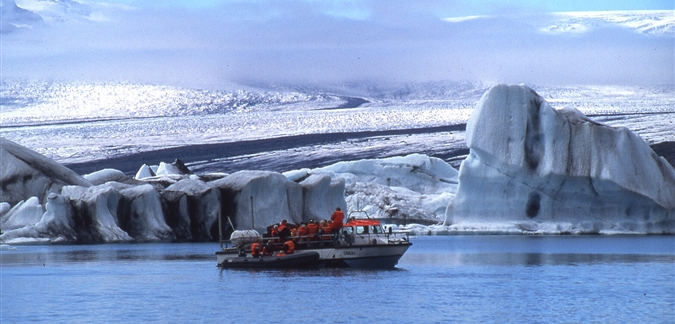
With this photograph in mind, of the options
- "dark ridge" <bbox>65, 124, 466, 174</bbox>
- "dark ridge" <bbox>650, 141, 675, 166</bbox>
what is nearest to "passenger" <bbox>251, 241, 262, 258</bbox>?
"dark ridge" <bbox>650, 141, 675, 166</bbox>

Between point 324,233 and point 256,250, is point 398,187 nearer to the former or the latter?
point 324,233

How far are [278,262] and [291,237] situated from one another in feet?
2.24

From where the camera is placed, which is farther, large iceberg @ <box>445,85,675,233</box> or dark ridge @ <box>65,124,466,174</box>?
dark ridge @ <box>65,124,466,174</box>

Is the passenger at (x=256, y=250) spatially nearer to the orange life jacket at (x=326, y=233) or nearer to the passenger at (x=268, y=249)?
the passenger at (x=268, y=249)

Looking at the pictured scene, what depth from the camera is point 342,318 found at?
18.1 meters

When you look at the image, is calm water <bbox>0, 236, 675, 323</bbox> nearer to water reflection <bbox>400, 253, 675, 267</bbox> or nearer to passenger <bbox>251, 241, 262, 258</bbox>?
water reflection <bbox>400, 253, 675, 267</bbox>

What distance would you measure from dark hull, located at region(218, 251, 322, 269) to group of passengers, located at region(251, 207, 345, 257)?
0.20 meters

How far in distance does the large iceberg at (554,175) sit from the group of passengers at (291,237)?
13.9m

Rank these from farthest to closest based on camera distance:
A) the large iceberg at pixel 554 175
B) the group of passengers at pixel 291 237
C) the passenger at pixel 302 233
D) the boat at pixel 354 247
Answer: the large iceberg at pixel 554 175 → the passenger at pixel 302 233 → the group of passengers at pixel 291 237 → the boat at pixel 354 247

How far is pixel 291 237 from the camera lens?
2617 centimetres

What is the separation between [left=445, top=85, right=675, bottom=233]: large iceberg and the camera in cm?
3800

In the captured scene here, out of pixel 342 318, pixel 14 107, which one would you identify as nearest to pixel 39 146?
pixel 14 107

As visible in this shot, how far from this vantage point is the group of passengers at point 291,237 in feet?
85.9

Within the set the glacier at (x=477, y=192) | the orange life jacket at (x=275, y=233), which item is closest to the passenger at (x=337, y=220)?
the orange life jacket at (x=275, y=233)
